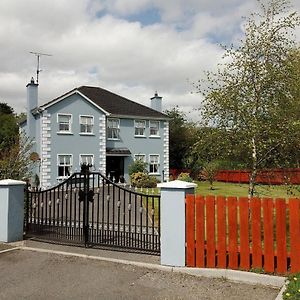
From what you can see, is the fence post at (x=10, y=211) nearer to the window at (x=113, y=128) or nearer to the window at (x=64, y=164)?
the window at (x=64, y=164)

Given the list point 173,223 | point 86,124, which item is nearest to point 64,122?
point 86,124

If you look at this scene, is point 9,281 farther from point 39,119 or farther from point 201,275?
point 39,119

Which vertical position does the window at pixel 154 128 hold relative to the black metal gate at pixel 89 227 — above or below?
above

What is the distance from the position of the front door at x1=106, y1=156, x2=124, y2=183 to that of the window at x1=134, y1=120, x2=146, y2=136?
103 inches

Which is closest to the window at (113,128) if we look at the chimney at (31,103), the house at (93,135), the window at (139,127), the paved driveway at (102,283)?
the house at (93,135)

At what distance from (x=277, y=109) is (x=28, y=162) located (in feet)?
23.1

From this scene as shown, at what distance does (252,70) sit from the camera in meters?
8.81

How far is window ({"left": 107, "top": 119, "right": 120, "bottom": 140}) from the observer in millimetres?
31500

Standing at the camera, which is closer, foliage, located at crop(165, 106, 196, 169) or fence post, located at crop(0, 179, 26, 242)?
fence post, located at crop(0, 179, 26, 242)

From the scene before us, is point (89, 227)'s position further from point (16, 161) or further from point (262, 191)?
point (262, 191)

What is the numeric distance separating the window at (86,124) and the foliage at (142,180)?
196 inches

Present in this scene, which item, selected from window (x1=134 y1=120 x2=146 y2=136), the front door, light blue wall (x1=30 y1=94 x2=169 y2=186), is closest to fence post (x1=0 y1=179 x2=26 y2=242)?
light blue wall (x1=30 y1=94 x2=169 y2=186)

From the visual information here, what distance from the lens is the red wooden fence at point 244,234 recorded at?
6.03 meters

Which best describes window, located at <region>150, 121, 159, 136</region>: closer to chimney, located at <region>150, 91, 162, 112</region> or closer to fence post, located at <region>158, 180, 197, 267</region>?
chimney, located at <region>150, 91, 162, 112</region>
